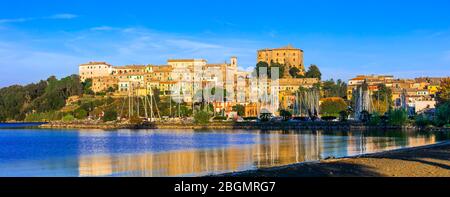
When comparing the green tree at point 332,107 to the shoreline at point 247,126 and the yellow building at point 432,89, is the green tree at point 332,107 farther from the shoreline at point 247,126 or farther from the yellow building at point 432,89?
the yellow building at point 432,89

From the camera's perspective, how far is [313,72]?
12319 centimetres

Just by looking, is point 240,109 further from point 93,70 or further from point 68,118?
point 93,70

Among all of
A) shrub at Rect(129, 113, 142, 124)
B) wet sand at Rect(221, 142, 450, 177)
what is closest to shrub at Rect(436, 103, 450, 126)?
wet sand at Rect(221, 142, 450, 177)

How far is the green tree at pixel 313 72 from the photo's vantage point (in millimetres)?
122375

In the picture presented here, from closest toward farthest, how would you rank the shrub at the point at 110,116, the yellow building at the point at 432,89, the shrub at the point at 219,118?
the shrub at the point at 219,118
the shrub at the point at 110,116
the yellow building at the point at 432,89

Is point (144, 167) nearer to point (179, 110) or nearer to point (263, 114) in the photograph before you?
point (263, 114)

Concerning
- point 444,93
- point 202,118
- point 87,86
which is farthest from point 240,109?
point 87,86

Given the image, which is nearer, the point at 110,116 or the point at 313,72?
the point at 110,116

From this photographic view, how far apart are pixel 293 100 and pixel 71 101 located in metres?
43.9

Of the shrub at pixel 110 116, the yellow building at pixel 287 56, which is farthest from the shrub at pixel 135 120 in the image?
the yellow building at pixel 287 56

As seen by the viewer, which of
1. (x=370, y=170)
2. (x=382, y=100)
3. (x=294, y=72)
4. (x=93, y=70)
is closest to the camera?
(x=370, y=170)

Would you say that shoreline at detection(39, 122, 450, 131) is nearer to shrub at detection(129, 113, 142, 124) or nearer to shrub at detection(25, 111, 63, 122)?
shrub at detection(129, 113, 142, 124)

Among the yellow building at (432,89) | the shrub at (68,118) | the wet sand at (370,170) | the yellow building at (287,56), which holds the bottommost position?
the wet sand at (370,170)

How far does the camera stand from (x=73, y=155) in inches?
1329
